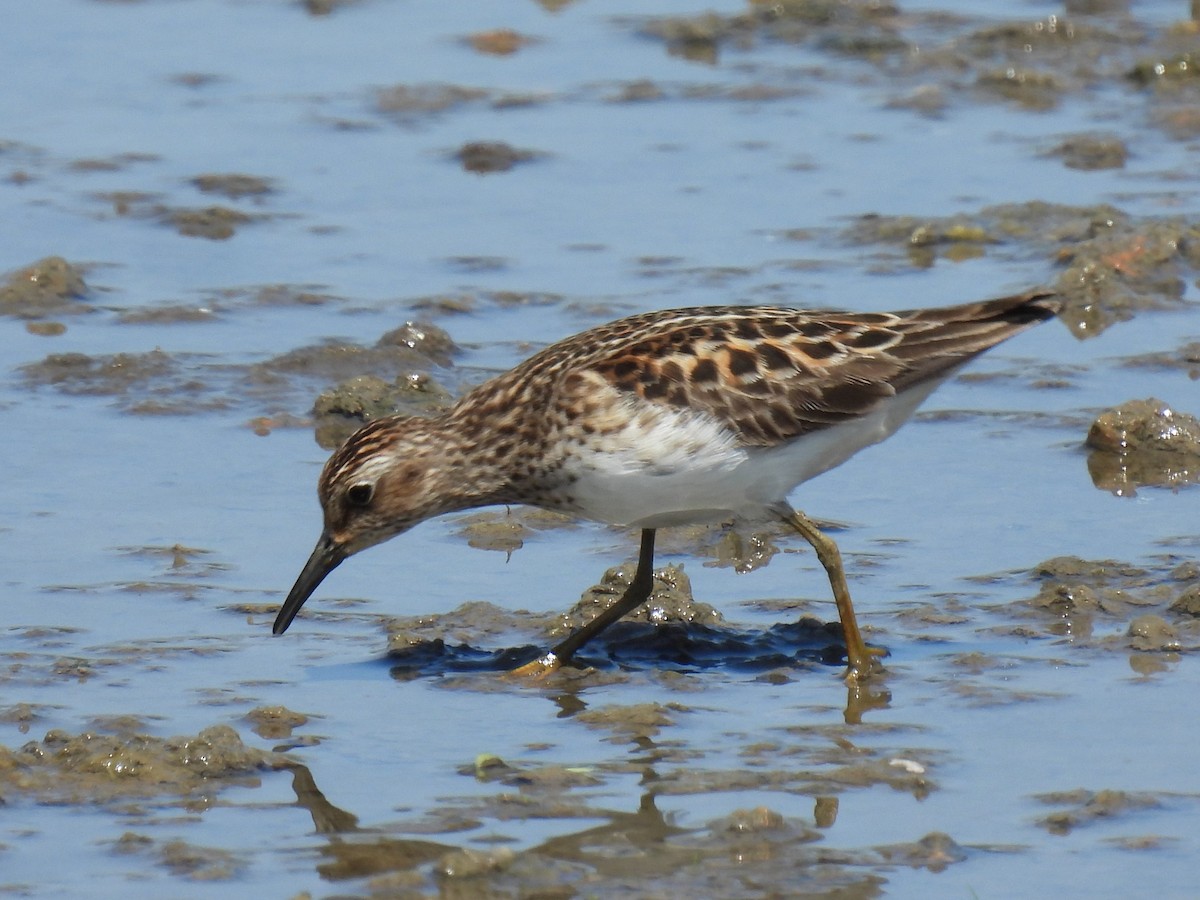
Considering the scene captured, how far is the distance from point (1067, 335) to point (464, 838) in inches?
266

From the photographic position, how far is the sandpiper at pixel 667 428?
8953 millimetres

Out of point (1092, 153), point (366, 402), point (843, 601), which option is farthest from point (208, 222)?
point (843, 601)

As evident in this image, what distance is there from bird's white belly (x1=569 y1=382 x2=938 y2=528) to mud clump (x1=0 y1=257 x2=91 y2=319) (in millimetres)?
5312

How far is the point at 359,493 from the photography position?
9305mm

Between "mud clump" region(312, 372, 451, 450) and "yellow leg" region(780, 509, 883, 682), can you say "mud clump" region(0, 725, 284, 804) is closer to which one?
"yellow leg" region(780, 509, 883, 682)

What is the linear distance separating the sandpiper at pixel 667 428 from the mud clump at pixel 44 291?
14.6 feet

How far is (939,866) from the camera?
7031mm

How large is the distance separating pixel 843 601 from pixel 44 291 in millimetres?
6264

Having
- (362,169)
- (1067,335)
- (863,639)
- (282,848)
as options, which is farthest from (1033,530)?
(362,169)

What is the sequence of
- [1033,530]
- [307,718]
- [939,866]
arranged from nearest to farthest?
1. [939,866]
2. [307,718]
3. [1033,530]

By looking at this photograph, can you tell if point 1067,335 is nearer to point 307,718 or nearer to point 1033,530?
point 1033,530

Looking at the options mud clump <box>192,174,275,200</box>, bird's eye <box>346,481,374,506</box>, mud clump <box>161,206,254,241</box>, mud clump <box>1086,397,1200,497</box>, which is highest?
mud clump <box>192,174,275,200</box>

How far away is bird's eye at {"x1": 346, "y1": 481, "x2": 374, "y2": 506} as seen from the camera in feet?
30.5

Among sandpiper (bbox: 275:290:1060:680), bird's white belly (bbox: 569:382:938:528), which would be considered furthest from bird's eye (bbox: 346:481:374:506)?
bird's white belly (bbox: 569:382:938:528)
